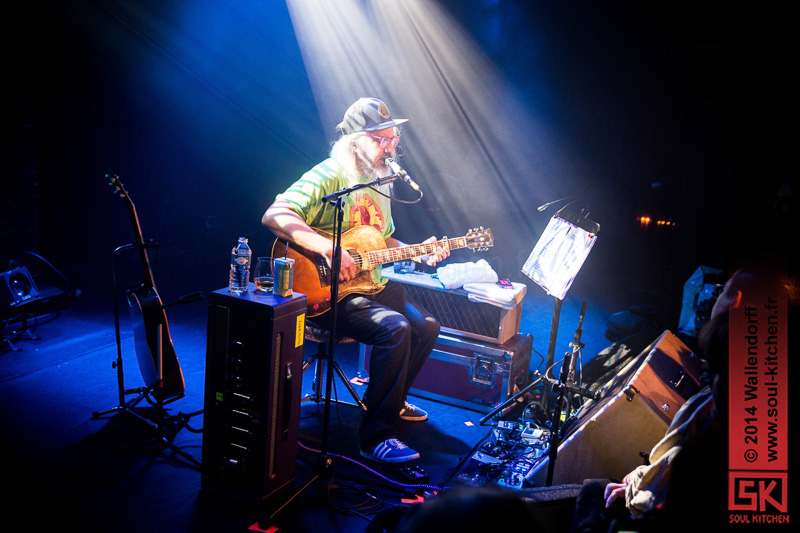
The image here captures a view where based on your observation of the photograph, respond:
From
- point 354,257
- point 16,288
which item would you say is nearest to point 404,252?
point 354,257

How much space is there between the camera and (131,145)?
22.4 ft

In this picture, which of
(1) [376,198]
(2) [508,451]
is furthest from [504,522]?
(1) [376,198]

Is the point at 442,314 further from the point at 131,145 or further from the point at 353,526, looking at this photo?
the point at 131,145

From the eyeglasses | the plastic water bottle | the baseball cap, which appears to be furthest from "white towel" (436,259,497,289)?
the plastic water bottle

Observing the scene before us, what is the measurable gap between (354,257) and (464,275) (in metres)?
1.02

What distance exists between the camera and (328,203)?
3.39m

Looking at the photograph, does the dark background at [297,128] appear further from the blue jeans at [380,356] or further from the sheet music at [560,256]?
the blue jeans at [380,356]

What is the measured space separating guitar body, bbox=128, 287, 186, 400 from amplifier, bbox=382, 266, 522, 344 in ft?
5.59

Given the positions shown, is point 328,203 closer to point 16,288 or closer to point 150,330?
point 150,330

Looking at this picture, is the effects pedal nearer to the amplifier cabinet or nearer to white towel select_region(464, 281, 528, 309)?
the amplifier cabinet

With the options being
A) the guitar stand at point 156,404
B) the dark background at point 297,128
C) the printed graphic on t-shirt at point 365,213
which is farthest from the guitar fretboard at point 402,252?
the dark background at point 297,128

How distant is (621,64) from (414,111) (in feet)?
11.1

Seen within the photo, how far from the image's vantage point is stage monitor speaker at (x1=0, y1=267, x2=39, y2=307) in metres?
4.41

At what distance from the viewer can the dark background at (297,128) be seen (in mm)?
5691
